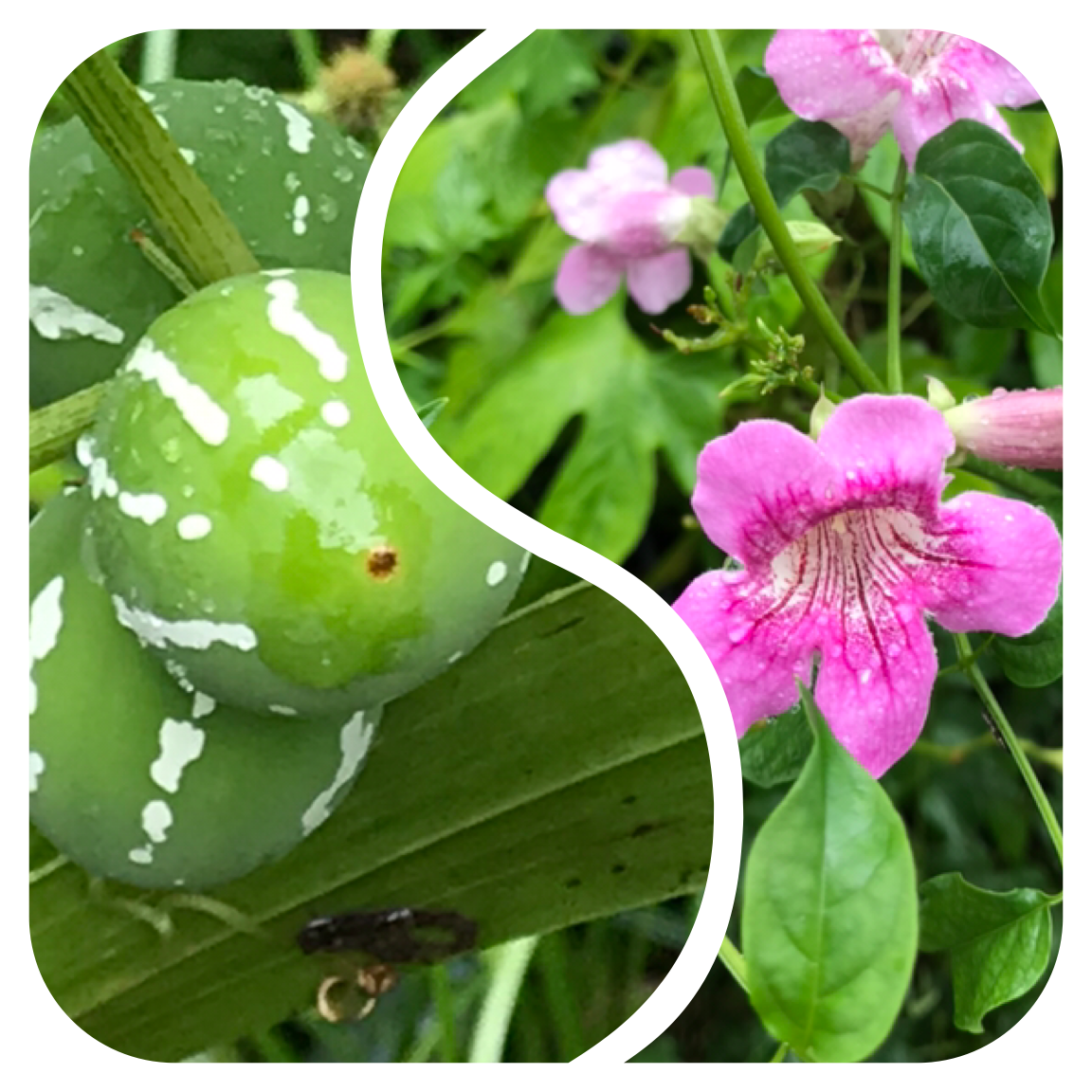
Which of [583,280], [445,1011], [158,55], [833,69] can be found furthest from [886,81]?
[445,1011]

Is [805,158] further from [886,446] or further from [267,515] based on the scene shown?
[267,515]

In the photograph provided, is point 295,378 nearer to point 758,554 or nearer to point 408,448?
point 408,448

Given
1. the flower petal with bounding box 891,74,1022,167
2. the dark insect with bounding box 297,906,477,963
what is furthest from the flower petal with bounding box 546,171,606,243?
the dark insect with bounding box 297,906,477,963

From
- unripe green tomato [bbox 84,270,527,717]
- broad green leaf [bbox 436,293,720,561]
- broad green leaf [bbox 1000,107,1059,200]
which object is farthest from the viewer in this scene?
broad green leaf [bbox 436,293,720,561]

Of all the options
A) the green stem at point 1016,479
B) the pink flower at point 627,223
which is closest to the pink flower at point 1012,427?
the green stem at point 1016,479

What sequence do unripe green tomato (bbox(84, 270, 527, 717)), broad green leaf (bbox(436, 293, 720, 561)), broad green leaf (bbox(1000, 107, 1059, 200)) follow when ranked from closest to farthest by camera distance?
unripe green tomato (bbox(84, 270, 527, 717)) → broad green leaf (bbox(1000, 107, 1059, 200)) → broad green leaf (bbox(436, 293, 720, 561))

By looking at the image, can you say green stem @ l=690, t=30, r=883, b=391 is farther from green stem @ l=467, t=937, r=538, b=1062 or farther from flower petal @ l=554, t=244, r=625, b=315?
green stem @ l=467, t=937, r=538, b=1062
